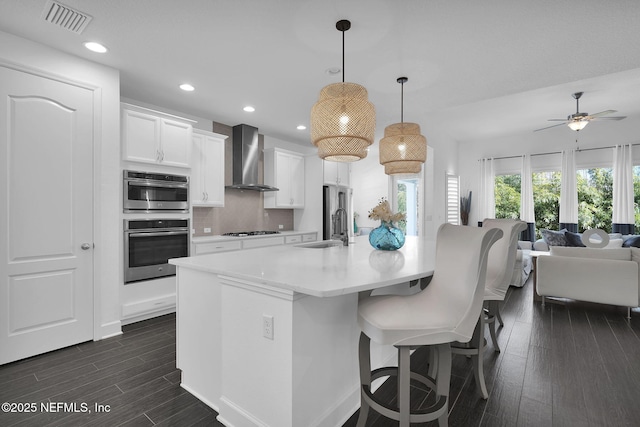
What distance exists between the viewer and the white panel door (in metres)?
2.36

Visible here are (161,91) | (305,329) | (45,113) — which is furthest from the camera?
(161,91)

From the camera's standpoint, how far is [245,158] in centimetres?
471

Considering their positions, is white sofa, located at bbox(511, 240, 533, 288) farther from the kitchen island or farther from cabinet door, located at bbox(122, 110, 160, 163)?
cabinet door, located at bbox(122, 110, 160, 163)

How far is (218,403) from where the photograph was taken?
1.77m

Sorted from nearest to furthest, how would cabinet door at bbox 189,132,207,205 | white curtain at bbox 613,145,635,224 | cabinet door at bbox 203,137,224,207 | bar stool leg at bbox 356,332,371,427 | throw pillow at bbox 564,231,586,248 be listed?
bar stool leg at bbox 356,332,371,427 < cabinet door at bbox 189,132,207,205 < cabinet door at bbox 203,137,224,207 < throw pillow at bbox 564,231,586,248 < white curtain at bbox 613,145,635,224

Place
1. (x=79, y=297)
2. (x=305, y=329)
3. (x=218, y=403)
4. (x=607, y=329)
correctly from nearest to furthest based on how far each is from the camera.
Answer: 1. (x=305, y=329)
2. (x=218, y=403)
3. (x=79, y=297)
4. (x=607, y=329)

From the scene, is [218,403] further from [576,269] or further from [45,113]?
[576,269]

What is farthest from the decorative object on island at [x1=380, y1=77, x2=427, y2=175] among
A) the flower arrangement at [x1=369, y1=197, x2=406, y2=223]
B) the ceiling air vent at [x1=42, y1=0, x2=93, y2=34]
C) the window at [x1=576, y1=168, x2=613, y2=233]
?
the window at [x1=576, y1=168, x2=613, y2=233]

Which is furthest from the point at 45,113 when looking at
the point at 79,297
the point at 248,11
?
the point at 248,11

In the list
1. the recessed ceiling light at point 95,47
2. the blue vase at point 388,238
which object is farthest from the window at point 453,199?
the recessed ceiling light at point 95,47

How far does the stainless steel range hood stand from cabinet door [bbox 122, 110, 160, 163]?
4.66 ft

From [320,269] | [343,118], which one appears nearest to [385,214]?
[343,118]

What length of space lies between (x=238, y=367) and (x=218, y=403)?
36 centimetres

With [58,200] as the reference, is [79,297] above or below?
below
